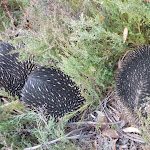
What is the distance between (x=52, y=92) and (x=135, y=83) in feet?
3.57

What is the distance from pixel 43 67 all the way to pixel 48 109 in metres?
0.58

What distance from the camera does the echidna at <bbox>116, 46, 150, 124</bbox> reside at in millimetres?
1733

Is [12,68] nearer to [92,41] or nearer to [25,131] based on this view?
[25,131]

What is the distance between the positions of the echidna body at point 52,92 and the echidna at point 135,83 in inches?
27.4

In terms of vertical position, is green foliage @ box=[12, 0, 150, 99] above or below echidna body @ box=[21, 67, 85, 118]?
above

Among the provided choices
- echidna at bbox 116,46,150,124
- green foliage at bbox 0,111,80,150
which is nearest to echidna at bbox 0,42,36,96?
green foliage at bbox 0,111,80,150

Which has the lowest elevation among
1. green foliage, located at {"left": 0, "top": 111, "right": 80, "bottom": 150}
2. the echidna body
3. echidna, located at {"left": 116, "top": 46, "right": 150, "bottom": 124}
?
green foliage, located at {"left": 0, "top": 111, "right": 80, "bottom": 150}

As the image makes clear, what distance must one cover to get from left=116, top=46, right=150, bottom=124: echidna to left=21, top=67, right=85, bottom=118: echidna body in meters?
0.70

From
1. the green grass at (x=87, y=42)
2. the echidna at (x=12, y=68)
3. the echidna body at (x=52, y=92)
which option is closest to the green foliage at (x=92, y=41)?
the green grass at (x=87, y=42)

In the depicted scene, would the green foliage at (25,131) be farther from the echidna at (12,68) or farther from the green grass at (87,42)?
the echidna at (12,68)

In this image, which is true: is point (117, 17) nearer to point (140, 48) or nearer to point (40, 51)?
point (140, 48)

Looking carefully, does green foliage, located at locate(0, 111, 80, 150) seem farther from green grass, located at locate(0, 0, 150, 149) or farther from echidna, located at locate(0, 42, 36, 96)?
echidna, located at locate(0, 42, 36, 96)

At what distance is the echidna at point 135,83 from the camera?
1.73 m

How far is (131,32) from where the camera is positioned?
6.50 feet
